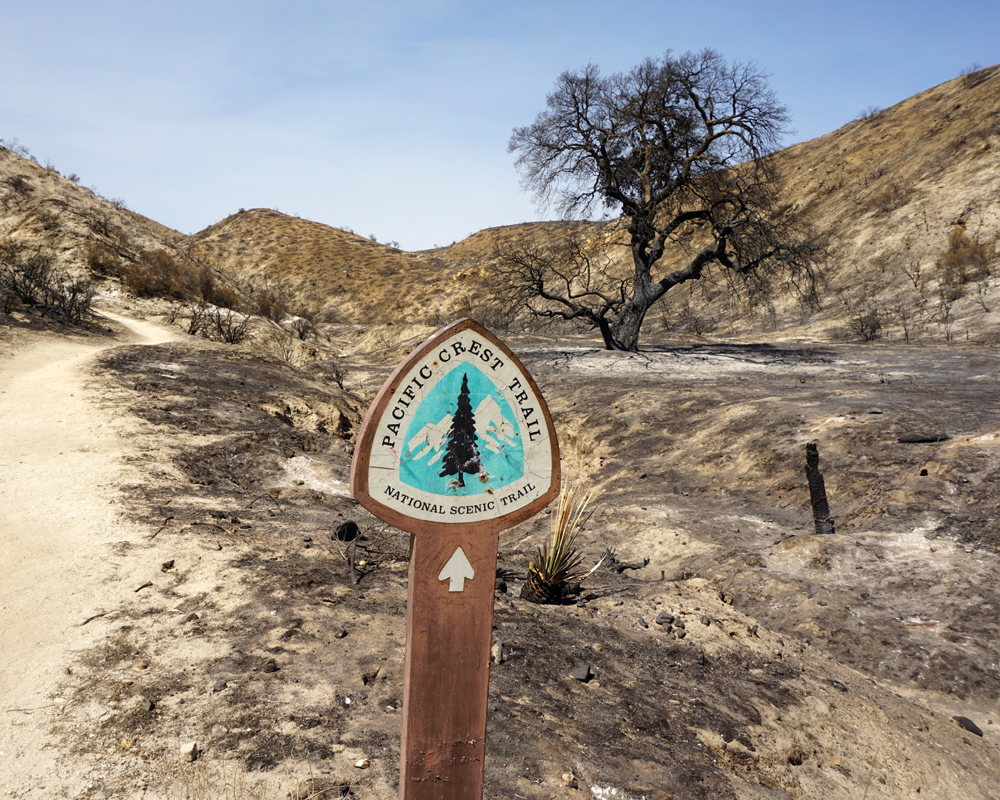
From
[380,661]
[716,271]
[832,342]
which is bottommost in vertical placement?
[380,661]

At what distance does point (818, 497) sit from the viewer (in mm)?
6160

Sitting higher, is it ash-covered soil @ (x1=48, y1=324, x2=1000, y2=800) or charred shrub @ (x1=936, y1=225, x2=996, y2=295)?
charred shrub @ (x1=936, y1=225, x2=996, y2=295)

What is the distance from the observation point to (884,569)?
18.2 feet

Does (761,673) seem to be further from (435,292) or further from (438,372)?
(435,292)

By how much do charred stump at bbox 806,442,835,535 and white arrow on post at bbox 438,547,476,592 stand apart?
5245 millimetres

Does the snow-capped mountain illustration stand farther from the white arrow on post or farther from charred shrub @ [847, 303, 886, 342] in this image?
charred shrub @ [847, 303, 886, 342]

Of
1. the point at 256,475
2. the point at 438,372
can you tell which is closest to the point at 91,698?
the point at 438,372

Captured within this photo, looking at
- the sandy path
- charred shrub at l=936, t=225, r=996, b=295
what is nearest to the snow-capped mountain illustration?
the sandy path

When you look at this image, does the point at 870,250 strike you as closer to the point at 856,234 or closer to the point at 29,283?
the point at 856,234

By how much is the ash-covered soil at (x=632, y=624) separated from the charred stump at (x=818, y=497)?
20 cm

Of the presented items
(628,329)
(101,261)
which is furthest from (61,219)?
(628,329)

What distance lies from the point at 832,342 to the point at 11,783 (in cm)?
2032

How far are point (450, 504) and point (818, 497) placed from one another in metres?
5.43

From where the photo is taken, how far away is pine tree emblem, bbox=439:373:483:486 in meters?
1.85
